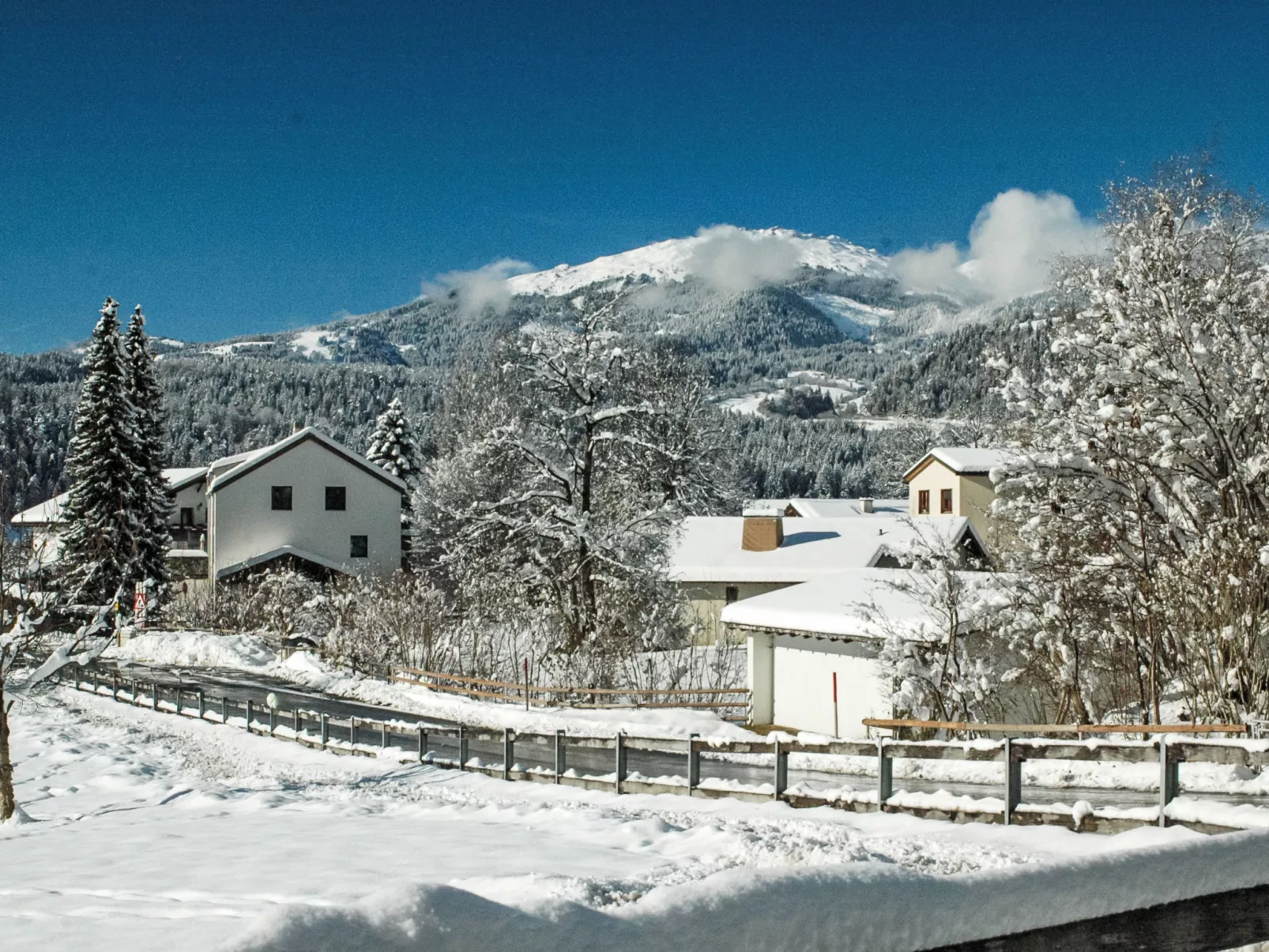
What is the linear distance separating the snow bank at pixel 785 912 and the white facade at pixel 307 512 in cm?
5414

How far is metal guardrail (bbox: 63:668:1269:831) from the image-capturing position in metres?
10.9

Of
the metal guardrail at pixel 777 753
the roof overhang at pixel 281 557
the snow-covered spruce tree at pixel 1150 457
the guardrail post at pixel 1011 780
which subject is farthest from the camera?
the roof overhang at pixel 281 557

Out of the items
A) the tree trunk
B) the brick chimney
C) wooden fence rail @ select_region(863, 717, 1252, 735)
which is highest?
the brick chimney

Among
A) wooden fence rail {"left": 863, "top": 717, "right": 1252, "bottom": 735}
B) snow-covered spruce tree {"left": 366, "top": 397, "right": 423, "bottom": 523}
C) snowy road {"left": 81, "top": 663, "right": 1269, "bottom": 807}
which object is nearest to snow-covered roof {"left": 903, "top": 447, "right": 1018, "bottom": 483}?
snowy road {"left": 81, "top": 663, "right": 1269, "bottom": 807}

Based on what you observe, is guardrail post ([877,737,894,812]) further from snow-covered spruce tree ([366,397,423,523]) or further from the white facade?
snow-covered spruce tree ([366,397,423,523])

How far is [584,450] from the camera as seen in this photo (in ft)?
119

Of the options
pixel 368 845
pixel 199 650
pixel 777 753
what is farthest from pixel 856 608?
pixel 199 650

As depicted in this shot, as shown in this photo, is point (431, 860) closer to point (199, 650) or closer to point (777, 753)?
point (777, 753)

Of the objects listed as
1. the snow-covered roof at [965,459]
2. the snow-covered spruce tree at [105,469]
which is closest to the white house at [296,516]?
the snow-covered spruce tree at [105,469]

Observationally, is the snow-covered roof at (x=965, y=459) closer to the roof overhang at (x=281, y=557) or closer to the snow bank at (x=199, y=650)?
the roof overhang at (x=281, y=557)

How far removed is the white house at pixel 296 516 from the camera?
5712 centimetres

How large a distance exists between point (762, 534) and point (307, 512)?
946 inches

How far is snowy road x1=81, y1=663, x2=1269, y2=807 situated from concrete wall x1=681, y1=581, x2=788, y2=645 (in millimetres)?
16274

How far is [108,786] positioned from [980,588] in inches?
730
